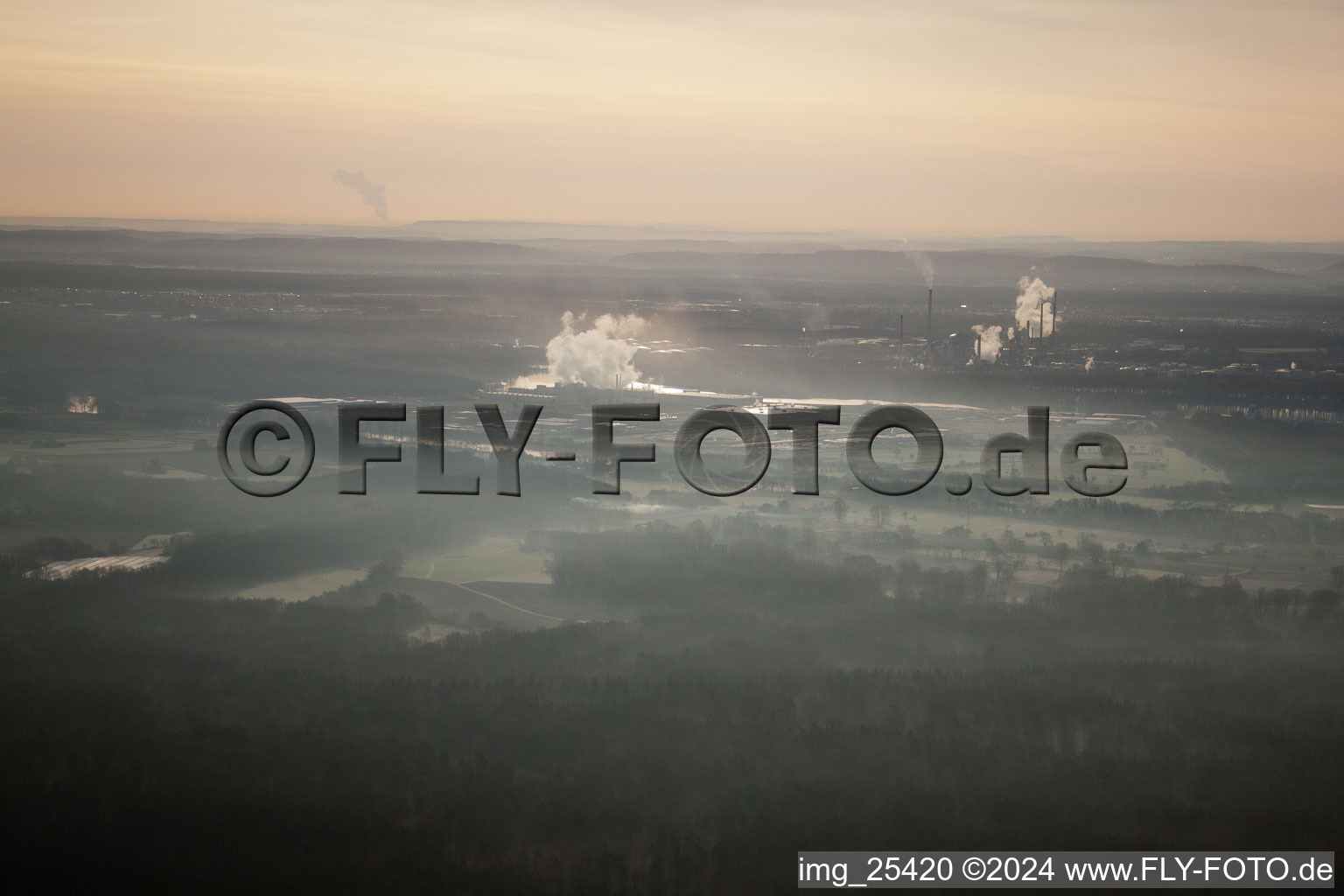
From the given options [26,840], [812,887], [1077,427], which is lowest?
[812,887]

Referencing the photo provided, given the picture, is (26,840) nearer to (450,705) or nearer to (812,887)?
(450,705)

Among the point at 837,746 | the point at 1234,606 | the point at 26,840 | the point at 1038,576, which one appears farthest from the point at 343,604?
the point at 1234,606

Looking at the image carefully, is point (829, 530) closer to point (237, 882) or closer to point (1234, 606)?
point (1234, 606)

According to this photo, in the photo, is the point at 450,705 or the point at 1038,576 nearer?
the point at 450,705

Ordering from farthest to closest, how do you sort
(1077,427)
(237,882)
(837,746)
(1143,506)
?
(1077,427) → (1143,506) → (837,746) → (237,882)

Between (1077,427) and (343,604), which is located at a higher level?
(1077,427)

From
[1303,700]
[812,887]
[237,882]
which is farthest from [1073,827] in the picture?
[237,882]

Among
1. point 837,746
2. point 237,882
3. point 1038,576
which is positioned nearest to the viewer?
point 237,882

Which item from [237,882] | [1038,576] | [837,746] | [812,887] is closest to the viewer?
[237,882]

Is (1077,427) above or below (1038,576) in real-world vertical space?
above
